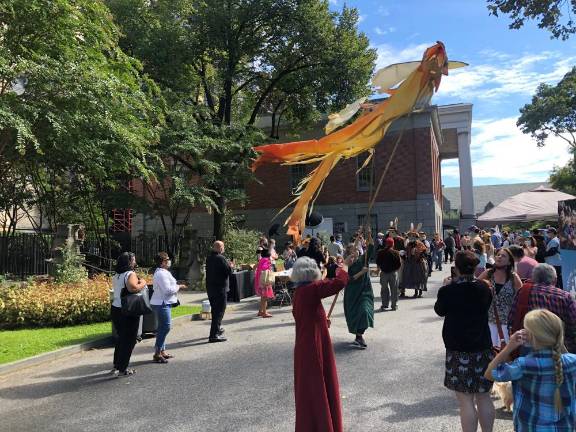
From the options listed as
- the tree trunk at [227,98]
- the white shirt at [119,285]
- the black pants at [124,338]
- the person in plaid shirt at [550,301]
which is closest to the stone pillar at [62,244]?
the white shirt at [119,285]

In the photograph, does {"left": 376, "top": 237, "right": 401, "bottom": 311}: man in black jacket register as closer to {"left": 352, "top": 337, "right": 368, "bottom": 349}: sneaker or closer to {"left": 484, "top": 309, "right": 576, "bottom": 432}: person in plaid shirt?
{"left": 352, "top": 337, "right": 368, "bottom": 349}: sneaker

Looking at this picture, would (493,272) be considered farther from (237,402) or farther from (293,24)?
(293,24)

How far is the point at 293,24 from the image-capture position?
23.2 m

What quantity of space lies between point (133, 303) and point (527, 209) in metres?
11.6

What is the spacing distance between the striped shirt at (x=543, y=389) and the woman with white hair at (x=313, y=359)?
4.76 ft

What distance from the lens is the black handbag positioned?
670cm

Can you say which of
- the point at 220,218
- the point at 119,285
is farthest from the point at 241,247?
the point at 119,285

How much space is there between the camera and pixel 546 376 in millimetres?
2988

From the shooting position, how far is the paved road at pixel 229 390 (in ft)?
16.4

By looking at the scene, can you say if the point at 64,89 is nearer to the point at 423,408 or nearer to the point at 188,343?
the point at 188,343

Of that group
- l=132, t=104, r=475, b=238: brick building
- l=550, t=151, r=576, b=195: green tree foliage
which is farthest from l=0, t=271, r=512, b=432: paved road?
l=550, t=151, r=576, b=195: green tree foliage

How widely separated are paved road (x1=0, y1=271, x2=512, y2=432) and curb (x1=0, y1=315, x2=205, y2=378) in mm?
185

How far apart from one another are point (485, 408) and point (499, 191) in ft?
303

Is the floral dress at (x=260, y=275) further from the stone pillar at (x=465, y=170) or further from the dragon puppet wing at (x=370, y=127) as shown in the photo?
the stone pillar at (x=465, y=170)
